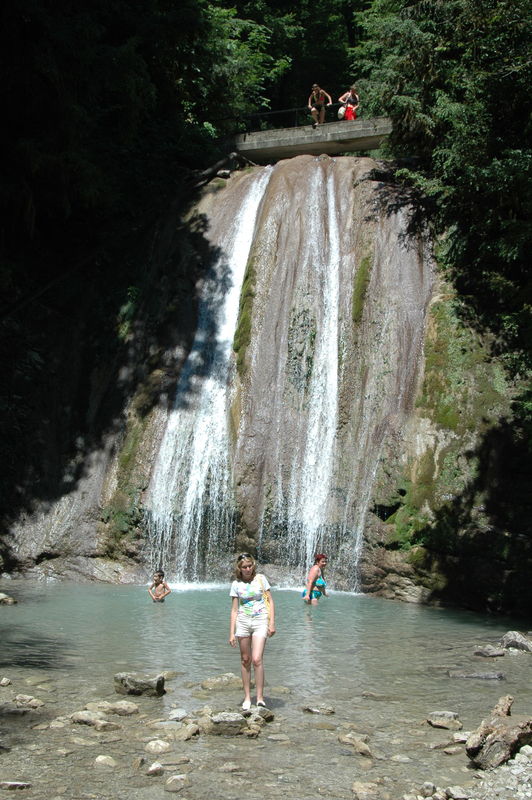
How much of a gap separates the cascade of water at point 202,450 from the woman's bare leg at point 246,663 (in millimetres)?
8722

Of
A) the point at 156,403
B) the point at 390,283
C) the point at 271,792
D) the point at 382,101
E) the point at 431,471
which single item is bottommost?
the point at 271,792

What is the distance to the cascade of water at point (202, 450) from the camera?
Answer: 15.7 meters

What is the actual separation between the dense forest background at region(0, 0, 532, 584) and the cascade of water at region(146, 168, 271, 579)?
2.86ft

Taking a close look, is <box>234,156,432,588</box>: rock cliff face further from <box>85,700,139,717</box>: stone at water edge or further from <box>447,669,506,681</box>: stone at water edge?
<box>85,700,139,717</box>: stone at water edge

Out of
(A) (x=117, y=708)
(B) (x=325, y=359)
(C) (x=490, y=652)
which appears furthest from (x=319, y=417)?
(A) (x=117, y=708)

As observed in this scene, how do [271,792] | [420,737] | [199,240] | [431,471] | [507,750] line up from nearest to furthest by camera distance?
1. [271,792]
2. [507,750]
3. [420,737]
4. [431,471]
5. [199,240]

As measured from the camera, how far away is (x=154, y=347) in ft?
60.6

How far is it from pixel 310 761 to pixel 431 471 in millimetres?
9410

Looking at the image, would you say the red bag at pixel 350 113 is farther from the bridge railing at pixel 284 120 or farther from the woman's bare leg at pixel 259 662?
the woman's bare leg at pixel 259 662

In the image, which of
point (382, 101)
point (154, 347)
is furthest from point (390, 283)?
point (154, 347)

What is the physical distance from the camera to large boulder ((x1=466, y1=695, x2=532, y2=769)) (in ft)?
17.8

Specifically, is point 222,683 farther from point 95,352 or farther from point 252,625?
point 95,352

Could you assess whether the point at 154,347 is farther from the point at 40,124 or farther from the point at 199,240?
the point at 40,124

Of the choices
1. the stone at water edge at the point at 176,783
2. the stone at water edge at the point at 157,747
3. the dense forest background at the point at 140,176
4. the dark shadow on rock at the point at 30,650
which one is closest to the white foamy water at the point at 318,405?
the dense forest background at the point at 140,176
